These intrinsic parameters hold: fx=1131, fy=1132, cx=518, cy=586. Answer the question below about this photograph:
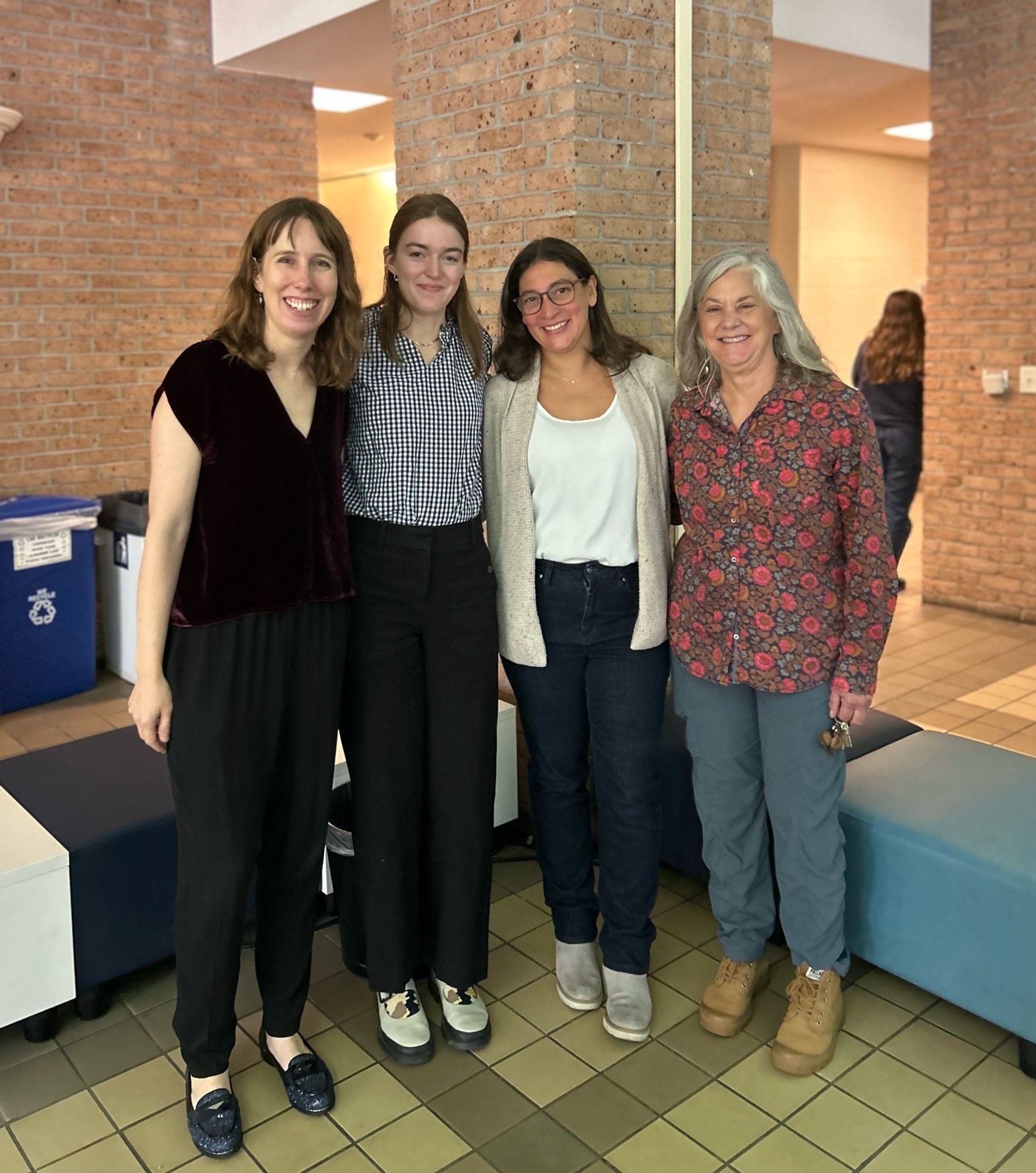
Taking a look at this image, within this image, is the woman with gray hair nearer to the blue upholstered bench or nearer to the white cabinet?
the blue upholstered bench

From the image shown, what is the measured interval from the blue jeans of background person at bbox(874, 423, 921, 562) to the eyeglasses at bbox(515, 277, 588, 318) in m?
4.24

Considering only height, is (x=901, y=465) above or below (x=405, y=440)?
below

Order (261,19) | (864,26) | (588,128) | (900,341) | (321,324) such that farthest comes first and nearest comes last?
1. (900,341)
2. (864,26)
3. (261,19)
4. (588,128)
5. (321,324)

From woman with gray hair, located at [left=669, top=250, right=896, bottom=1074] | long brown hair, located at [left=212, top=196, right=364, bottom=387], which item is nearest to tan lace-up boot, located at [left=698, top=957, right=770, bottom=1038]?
woman with gray hair, located at [left=669, top=250, right=896, bottom=1074]

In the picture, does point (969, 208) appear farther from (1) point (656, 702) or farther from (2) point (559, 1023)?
(2) point (559, 1023)

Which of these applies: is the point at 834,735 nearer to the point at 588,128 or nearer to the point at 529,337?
the point at 529,337

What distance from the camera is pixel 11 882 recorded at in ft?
7.72

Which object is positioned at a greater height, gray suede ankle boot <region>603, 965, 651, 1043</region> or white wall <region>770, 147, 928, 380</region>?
white wall <region>770, 147, 928, 380</region>

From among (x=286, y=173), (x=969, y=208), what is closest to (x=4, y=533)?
(x=286, y=173)

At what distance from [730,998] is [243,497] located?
151 centimetres

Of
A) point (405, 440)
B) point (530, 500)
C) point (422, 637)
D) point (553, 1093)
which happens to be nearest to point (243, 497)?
point (405, 440)

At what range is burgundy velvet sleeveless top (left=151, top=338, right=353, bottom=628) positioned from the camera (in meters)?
1.96

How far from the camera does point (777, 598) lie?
221 centimetres

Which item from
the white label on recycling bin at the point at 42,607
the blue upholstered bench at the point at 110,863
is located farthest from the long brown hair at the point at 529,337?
the white label on recycling bin at the point at 42,607
